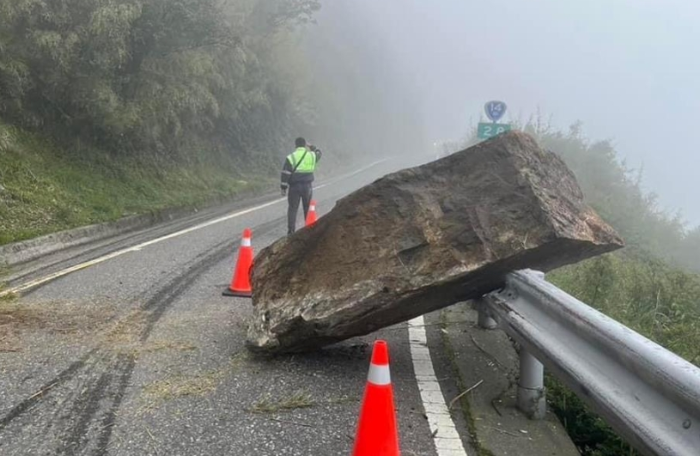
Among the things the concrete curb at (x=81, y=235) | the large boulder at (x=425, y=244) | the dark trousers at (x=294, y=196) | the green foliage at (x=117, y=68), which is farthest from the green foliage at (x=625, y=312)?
the green foliage at (x=117, y=68)

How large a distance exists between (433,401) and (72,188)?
10168 mm

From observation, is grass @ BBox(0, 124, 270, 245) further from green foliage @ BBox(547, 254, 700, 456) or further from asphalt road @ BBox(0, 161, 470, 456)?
green foliage @ BBox(547, 254, 700, 456)

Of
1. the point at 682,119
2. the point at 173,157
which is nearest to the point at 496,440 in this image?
the point at 173,157

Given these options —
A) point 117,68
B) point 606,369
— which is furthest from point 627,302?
point 117,68

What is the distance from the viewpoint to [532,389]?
3.70 m

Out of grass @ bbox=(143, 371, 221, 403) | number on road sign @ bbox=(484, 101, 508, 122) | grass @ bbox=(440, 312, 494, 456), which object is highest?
number on road sign @ bbox=(484, 101, 508, 122)

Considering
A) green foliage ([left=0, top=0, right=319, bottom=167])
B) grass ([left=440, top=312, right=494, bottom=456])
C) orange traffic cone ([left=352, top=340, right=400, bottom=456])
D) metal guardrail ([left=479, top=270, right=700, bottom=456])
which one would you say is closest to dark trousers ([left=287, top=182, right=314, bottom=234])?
green foliage ([left=0, top=0, right=319, bottom=167])

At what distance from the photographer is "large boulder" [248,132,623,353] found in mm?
4113

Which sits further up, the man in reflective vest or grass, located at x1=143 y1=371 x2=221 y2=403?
the man in reflective vest

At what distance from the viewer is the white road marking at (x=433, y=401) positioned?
10.7 feet

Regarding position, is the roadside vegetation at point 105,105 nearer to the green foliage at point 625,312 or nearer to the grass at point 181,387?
the grass at point 181,387

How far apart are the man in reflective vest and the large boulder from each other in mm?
5471

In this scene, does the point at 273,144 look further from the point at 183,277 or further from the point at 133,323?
the point at 133,323

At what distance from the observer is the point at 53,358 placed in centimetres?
→ 440
